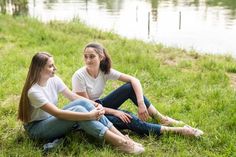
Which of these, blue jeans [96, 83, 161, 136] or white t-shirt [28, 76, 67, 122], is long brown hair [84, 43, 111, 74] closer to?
blue jeans [96, 83, 161, 136]

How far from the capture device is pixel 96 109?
3400 mm

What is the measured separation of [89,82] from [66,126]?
0.61 metres

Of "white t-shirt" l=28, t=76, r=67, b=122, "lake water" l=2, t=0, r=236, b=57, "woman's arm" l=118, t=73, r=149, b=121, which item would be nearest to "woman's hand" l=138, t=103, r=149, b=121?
"woman's arm" l=118, t=73, r=149, b=121

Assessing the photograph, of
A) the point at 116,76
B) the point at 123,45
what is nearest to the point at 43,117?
the point at 116,76

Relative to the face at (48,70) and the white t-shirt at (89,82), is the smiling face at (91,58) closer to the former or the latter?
the white t-shirt at (89,82)

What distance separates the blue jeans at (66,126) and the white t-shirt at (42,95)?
0.25 ft

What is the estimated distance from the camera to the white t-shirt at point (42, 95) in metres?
3.32

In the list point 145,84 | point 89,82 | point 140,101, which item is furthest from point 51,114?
point 145,84

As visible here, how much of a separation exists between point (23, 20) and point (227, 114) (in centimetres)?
753

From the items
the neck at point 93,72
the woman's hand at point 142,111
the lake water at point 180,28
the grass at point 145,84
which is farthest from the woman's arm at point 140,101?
the lake water at point 180,28

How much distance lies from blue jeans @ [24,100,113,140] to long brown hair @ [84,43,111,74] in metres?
0.56

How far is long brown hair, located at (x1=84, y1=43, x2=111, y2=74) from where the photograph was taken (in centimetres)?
382

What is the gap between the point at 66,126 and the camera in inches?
136

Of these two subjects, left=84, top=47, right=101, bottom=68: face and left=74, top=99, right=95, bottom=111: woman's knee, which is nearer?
left=74, top=99, right=95, bottom=111: woman's knee
